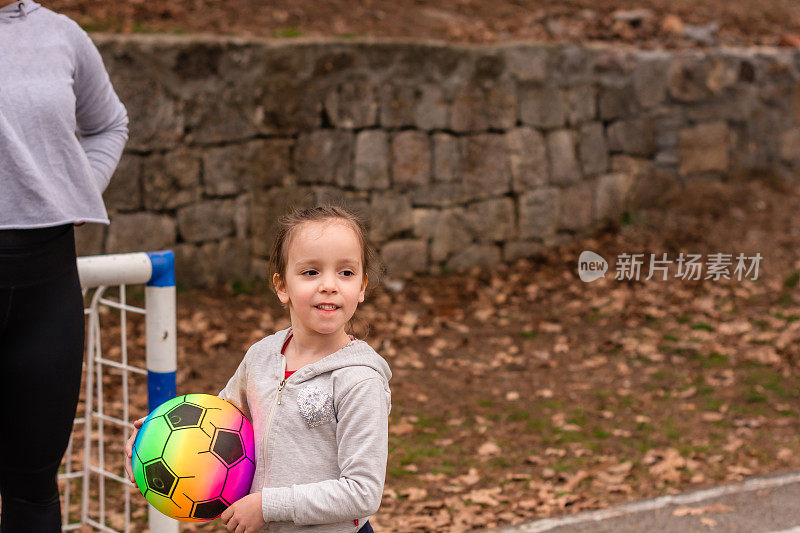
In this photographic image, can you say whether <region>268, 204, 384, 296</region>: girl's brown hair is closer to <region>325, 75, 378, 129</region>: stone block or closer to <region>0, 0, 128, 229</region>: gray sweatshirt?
<region>0, 0, 128, 229</region>: gray sweatshirt

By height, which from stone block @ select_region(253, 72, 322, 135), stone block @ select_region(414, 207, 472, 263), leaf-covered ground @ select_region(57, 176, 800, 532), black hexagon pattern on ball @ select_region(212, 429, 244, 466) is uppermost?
stone block @ select_region(253, 72, 322, 135)

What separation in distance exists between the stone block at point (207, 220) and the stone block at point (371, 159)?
3.75 ft

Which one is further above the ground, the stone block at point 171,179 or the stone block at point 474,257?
the stone block at point 171,179

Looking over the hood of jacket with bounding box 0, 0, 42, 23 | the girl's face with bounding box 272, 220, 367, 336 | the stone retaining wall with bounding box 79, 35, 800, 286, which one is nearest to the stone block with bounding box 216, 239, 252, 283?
the stone retaining wall with bounding box 79, 35, 800, 286

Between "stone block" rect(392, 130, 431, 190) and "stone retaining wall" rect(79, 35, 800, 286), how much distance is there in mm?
13

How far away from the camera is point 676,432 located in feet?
18.1

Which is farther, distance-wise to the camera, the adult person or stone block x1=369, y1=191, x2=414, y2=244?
stone block x1=369, y1=191, x2=414, y2=244

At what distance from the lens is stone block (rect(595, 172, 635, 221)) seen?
365 inches

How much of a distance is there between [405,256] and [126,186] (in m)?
2.54

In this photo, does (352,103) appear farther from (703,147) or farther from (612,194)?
(703,147)

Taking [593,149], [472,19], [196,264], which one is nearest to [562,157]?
[593,149]

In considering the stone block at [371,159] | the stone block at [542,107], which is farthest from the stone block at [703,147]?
the stone block at [371,159]

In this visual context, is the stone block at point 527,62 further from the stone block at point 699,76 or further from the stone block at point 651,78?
the stone block at point 699,76

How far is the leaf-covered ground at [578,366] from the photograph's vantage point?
16.1ft
